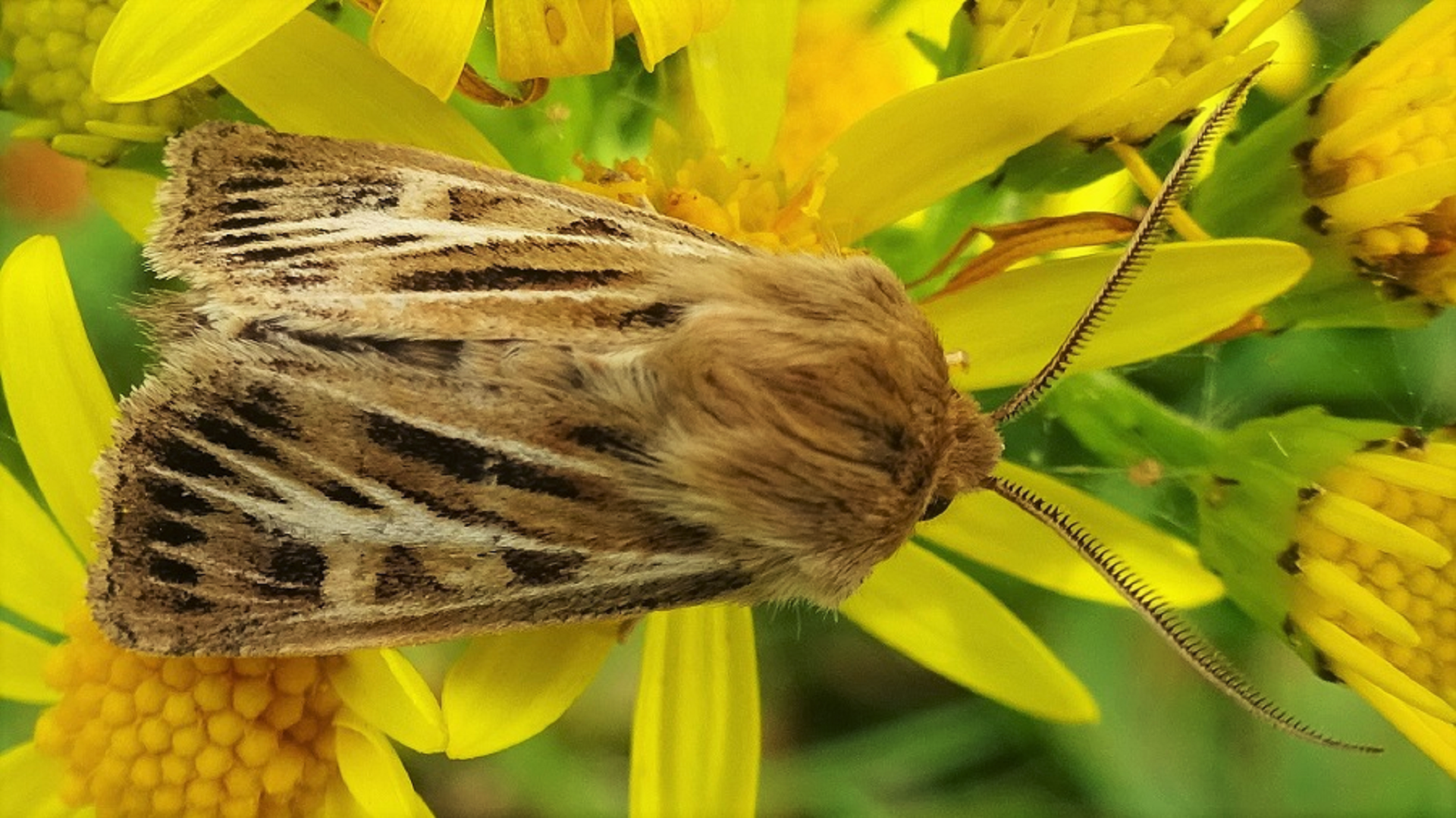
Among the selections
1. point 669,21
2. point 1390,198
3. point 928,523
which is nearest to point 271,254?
point 669,21

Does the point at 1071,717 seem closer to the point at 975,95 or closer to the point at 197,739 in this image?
the point at 975,95

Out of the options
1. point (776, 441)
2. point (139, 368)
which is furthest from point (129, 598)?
point (776, 441)

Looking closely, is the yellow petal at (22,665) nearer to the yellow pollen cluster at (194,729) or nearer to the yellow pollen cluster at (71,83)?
the yellow pollen cluster at (194,729)

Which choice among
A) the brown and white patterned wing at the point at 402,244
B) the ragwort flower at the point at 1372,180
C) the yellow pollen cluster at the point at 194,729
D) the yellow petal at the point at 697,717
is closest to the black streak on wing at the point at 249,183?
the brown and white patterned wing at the point at 402,244

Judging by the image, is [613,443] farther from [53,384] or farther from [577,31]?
[53,384]

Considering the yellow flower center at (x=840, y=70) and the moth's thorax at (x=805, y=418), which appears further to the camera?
the yellow flower center at (x=840, y=70)

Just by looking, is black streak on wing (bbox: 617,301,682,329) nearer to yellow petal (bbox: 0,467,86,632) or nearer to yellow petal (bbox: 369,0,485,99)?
Answer: yellow petal (bbox: 369,0,485,99)
